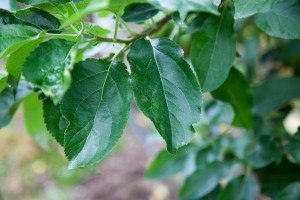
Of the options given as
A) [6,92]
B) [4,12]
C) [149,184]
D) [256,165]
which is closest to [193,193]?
[256,165]

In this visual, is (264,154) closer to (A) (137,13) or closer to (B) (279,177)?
(B) (279,177)

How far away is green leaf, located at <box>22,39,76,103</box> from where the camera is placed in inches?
14.7

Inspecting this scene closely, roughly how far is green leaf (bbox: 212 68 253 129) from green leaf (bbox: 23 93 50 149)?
30 cm

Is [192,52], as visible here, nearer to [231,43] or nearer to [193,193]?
[231,43]

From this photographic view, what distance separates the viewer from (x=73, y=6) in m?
0.47

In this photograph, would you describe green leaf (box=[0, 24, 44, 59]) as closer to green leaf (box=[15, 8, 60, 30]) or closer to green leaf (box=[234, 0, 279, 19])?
green leaf (box=[15, 8, 60, 30])

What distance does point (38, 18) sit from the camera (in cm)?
47

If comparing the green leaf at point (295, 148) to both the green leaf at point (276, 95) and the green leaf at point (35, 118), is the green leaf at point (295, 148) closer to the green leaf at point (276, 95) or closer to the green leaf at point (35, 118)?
the green leaf at point (276, 95)

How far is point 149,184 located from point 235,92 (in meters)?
1.84

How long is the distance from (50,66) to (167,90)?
0.13 metres

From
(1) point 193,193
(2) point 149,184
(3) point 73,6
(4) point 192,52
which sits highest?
(3) point 73,6

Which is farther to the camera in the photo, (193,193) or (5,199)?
(5,199)

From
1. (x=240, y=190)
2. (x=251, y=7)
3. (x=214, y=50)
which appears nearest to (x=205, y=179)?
(x=240, y=190)

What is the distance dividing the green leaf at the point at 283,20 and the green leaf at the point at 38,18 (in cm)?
27
